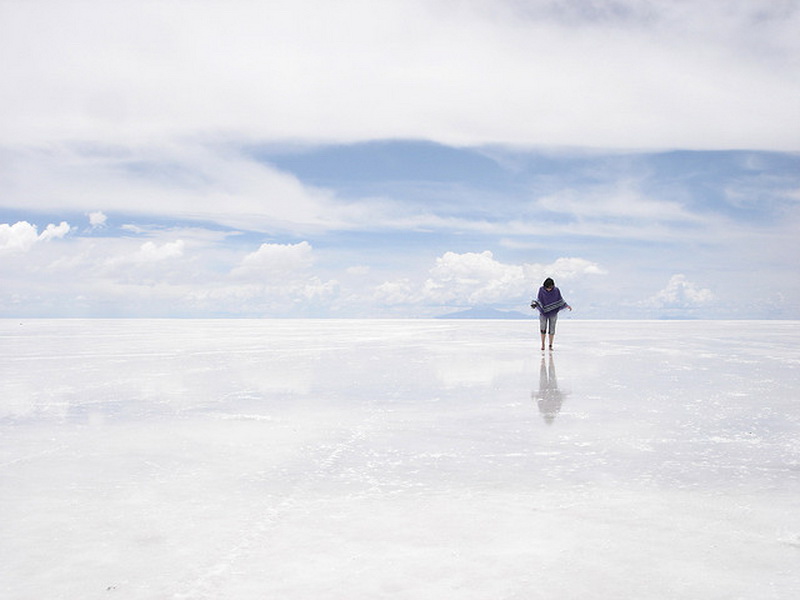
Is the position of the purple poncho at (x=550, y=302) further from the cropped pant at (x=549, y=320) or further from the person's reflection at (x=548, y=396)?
the person's reflection at (x=548, y=396)

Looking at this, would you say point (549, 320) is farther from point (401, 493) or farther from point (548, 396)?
point (401, 493)

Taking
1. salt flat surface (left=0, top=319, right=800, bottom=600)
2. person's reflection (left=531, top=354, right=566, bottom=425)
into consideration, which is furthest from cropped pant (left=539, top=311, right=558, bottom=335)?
salt flat surface (left=0, top=319, right=800, bottom=600)

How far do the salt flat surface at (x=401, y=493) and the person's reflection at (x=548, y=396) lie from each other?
0.08m

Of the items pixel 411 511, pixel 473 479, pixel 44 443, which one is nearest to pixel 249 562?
pixel 411 511

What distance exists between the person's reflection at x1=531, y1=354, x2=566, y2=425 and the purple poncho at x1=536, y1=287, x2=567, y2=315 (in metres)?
6.28

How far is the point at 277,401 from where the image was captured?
10.1m

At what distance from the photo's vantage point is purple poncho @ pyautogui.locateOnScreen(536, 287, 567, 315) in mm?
20406

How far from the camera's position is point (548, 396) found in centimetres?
1045

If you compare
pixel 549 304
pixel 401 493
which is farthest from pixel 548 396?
pixel 549 304

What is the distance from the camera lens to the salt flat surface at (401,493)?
3.56 meters

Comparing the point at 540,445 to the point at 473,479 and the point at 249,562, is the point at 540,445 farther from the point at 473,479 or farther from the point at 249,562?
the point at 249,562

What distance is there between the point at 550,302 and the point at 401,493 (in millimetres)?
16109

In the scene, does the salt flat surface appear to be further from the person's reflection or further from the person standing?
the person standing

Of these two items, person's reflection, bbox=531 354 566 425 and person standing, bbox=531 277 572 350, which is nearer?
person's reflection, bbox=531 354 566 425
